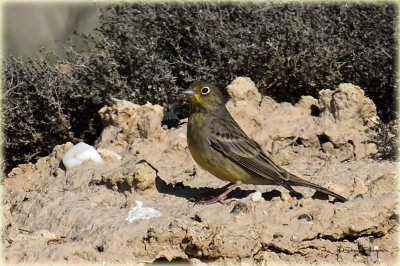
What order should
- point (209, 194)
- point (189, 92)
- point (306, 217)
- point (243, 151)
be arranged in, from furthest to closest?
1. point (189, 92)
2. point (243, 151)
3. point (209, 194)
4. point (306, 217)

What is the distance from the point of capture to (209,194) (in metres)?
8.44

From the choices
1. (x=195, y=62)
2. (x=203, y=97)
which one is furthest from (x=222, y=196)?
(x=195, y=62)

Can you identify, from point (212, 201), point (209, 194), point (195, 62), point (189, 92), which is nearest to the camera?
point (212, 201)

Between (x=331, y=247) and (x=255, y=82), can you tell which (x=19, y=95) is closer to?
(x=255, y=82)

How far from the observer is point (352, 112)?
31.4ft

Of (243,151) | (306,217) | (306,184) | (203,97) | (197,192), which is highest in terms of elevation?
(203,97)

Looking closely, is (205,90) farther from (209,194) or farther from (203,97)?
(209,194)

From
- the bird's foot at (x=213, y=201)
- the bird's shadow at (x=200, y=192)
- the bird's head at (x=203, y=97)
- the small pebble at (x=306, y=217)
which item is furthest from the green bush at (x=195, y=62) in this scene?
the small pebble at (x=306, y=217)

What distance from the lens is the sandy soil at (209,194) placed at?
6.94m

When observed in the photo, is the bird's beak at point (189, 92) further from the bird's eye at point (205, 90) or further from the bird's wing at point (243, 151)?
the bird's wing at point (243, 151)

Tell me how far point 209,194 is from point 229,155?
45 cm

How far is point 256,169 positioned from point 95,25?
397 centimetres

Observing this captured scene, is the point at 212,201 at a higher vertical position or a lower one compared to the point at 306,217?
lower

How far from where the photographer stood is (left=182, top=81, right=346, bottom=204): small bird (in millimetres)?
8305
